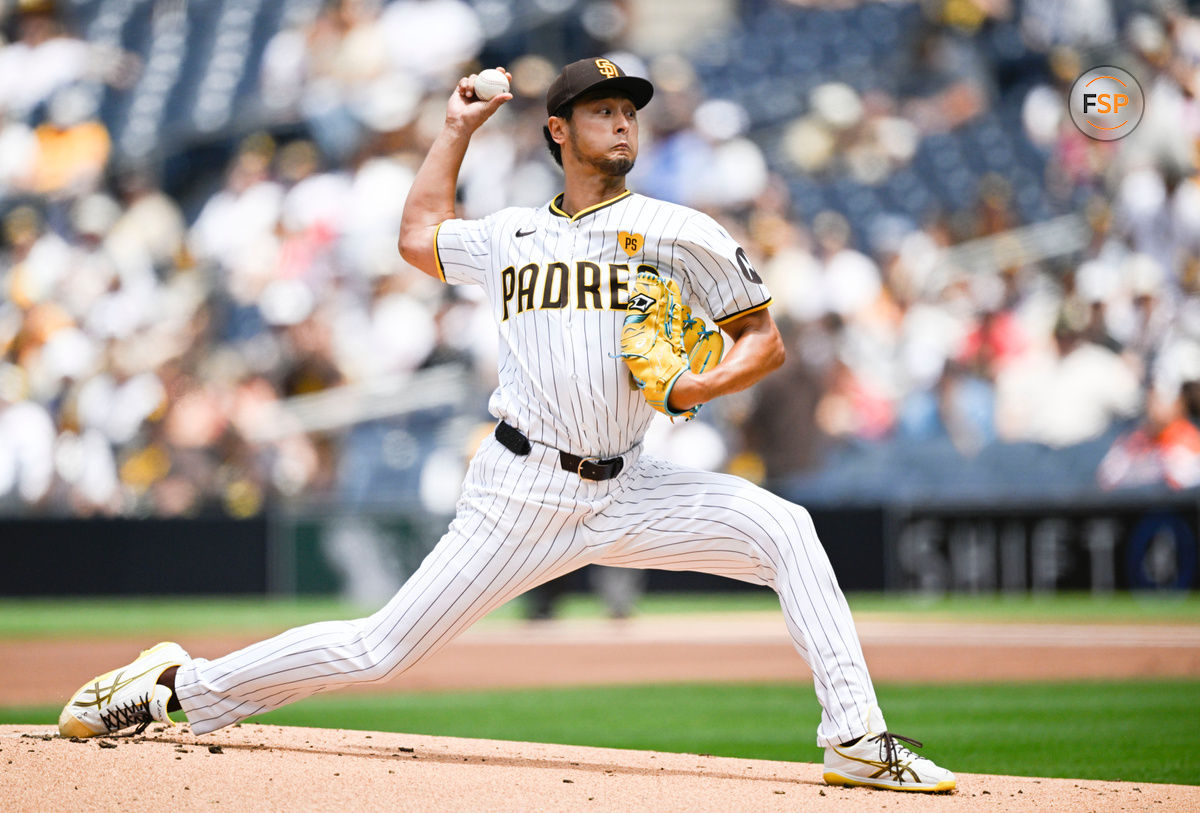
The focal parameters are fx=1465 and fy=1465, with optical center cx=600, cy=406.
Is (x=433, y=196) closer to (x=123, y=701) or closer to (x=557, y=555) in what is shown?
(x=557, y=555)

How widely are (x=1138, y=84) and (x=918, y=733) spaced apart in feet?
26.5

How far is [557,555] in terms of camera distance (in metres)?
3.88

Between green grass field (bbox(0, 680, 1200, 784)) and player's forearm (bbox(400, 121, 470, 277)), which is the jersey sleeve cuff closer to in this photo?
player's forearm (bbox(400, 121, 470, 277))

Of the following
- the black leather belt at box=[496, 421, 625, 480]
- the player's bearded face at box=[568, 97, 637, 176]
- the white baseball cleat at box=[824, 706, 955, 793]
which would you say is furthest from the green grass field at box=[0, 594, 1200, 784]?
the player's bearded face at box=[568, 97, 637, 176]

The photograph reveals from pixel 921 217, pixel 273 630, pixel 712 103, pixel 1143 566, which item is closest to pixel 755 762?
pixel 273 630

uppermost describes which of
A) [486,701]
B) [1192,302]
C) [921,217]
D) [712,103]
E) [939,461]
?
[712,103]

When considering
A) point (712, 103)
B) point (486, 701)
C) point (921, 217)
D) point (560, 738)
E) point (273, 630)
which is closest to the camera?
point (560, 738)

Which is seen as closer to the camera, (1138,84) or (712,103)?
(1138,84)

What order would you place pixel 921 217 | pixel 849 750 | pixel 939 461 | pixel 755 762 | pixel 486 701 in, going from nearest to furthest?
pixel 849 750, pixel 755 762, pixel 486 701, pixel 939 461, pixel 921 217

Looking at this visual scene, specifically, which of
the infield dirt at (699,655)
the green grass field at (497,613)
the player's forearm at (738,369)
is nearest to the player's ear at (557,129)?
the player's forearm at (738,369)

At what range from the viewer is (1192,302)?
37.1 ft

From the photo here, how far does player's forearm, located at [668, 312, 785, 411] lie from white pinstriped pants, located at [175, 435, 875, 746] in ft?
1.12

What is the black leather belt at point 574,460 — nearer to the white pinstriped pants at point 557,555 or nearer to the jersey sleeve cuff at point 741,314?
the white pinstriped pants at point 557,555

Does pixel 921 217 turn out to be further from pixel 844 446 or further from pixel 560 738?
pixel 560 738
